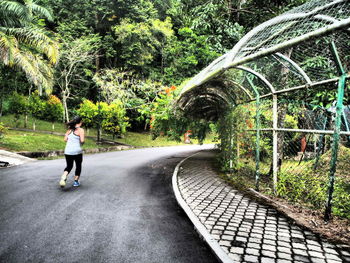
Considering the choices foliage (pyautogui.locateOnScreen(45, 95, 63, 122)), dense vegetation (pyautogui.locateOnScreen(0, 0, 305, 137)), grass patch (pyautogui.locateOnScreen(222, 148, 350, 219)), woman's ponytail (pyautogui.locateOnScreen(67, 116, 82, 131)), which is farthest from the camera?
foliage (pyautogui.locateOnScreen(45, 95, 63, 122))

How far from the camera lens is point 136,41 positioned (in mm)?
26094

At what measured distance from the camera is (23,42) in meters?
14.1

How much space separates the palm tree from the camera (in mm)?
12203

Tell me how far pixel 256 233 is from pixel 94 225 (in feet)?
8.70

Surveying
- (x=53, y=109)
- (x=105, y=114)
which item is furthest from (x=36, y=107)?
(x=105, y=114)

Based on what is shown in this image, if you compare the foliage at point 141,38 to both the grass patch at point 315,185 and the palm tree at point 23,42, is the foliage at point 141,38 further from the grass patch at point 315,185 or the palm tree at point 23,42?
the grass patch at point 315,185

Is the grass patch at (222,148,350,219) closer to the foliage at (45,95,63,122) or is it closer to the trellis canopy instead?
the trellis canopy

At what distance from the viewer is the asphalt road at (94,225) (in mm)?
2924

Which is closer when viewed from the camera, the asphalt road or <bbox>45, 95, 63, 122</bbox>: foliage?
the asphalt road

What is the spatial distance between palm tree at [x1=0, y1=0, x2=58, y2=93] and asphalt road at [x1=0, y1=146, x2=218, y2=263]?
360 inches

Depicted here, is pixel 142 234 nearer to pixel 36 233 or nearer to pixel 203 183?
pixel 36 233

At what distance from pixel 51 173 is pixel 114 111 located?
13704 millimetres

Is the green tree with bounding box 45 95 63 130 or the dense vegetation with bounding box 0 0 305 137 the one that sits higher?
the dense vegetation with bounding box 0 0 305 137

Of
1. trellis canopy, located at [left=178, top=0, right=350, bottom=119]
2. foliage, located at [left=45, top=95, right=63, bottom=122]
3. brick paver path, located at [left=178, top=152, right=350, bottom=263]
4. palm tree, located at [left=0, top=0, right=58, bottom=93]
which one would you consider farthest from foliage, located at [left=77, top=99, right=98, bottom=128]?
brick paver path, located at [left=178, top=152, right=350, bottom=263]
